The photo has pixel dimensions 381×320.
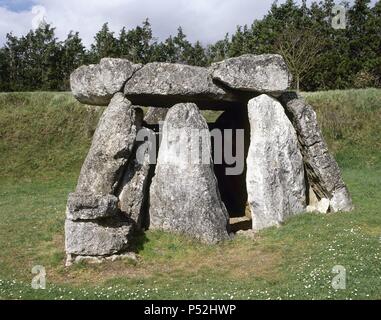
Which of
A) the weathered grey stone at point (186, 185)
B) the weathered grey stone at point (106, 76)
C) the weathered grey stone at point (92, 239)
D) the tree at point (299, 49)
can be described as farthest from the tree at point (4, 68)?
the weathered grey stone at point (92, 239)

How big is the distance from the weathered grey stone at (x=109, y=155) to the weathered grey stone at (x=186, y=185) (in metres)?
1.27

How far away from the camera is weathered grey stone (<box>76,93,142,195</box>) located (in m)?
15.2

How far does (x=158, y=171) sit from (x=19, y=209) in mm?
8076

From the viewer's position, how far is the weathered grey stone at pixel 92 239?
1376 cm

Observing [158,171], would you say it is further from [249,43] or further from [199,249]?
[249,43]

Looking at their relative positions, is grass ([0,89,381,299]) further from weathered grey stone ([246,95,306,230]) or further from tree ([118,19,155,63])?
tree ([118,19,155,63])

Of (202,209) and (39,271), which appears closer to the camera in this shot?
(39,271)

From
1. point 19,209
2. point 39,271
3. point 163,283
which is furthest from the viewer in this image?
point 19,209

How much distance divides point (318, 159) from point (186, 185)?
4.60 meters

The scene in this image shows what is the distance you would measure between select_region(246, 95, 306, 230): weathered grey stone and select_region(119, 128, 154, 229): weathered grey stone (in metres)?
3.25

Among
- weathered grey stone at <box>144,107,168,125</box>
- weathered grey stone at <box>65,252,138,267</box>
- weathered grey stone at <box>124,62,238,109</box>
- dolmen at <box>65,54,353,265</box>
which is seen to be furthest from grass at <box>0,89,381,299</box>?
weathered grey stone at <box>144,107,168,125</box>

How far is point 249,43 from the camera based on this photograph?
48688mm

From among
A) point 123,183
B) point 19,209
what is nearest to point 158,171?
point 123,183

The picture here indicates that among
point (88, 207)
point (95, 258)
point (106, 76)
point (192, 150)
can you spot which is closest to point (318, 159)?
point (192, 150)
